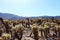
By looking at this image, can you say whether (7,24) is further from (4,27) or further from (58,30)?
(58,30)

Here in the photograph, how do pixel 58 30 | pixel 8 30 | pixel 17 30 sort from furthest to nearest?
pixel 8 30 → pixel 58 30 → pixel 17 30

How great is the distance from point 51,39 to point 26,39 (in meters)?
5.62

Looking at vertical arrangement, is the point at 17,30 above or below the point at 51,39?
above

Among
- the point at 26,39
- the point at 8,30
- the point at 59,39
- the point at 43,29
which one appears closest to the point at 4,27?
the point at 8,30

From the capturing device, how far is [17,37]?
1232 inches

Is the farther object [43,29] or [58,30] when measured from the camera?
[58,30]

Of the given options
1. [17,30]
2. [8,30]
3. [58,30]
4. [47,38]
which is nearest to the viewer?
[17,30]

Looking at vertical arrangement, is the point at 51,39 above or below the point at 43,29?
below

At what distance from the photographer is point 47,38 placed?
1288 inches

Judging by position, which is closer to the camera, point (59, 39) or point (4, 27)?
point (59, 39)

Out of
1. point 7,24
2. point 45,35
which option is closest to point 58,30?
point 45,35

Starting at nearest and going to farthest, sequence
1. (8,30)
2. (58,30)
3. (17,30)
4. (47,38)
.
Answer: (17,30)
(47,38)
(58,30)
(8,30)

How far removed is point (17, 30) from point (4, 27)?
382 inches

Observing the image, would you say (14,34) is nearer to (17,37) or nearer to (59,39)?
(17,37)
